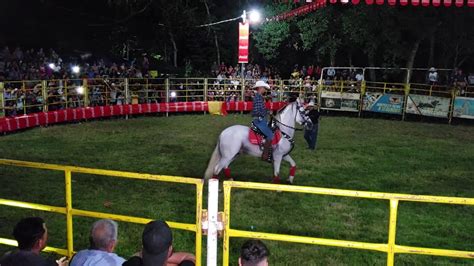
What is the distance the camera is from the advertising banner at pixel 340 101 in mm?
26844

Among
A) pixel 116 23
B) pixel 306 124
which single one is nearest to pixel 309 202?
pixel 306 124


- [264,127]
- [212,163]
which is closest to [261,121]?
[264,127]

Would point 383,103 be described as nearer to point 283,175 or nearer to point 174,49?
point 283,175

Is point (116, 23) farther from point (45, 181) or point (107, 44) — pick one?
point (45, 181)

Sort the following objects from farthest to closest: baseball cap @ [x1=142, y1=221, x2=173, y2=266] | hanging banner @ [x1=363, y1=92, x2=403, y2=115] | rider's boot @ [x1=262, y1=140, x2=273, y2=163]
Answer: hanging banner @ [x1=363, y1=92, x2=403, y2=115]
rider's boot @ [x1=262, y1=140, x2=273, y2=163]
baseball cap @ [x1=142, y1=221, x2=173, y2=266]

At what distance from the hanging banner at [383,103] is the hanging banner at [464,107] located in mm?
2692

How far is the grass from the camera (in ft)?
27.9

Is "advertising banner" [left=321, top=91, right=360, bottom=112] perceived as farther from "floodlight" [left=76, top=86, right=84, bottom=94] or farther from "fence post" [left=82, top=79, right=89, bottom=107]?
"floodlight" [left=76, top=86, right=84, bottom=94]

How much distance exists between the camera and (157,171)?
1303cm

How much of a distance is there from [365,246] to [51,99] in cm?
2050

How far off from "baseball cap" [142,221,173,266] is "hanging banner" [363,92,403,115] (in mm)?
23670

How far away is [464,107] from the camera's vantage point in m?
24.1

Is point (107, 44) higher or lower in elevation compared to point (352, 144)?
higher

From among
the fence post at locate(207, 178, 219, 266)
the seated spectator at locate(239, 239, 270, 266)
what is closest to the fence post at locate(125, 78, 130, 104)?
the fence post at locate(207, 178, 219, 266)
